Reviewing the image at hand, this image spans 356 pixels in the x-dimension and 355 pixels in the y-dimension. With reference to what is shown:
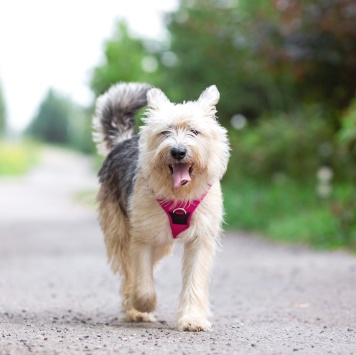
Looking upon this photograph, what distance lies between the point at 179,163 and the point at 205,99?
61cm

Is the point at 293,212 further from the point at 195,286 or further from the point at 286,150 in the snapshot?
the point at 195,286

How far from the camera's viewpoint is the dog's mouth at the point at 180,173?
18.4 feet

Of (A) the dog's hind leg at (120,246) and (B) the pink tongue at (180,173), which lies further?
(A) the dog's hind leg at (120,246)

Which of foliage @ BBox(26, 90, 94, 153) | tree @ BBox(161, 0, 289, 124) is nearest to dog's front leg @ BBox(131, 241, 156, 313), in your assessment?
→ tree @ BBox(161, 0, 289, 124)

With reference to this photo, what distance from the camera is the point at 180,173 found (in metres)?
5.61

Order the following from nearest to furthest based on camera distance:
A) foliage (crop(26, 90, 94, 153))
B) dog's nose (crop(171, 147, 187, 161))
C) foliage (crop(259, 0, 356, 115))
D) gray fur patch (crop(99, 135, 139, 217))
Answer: dog's nose (crop(171, 147, 187, 161)) < gray fur patch (crop(99, 135, 139, 217)) < foliage (crop(259, 0, 356, 115)) < foliage (crop(26, 90, 94, 153))

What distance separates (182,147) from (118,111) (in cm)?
206

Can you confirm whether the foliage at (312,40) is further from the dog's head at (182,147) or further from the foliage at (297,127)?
the dog's head at (182,147)

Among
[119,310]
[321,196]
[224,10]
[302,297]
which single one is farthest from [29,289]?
[224,10]

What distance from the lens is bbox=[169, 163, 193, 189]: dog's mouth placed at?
5.59 metres

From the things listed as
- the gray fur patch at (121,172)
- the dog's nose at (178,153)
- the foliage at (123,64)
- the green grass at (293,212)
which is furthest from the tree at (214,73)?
the dog's nose at (178,153)

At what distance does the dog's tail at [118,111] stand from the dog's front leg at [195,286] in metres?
1.75

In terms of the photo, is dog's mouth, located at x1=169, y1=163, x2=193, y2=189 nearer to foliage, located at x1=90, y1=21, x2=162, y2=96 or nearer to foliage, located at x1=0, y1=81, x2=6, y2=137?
foliage, located at x1=90, y1=21, x2=162, y2=96

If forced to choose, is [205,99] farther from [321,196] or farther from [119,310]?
[321,196]
